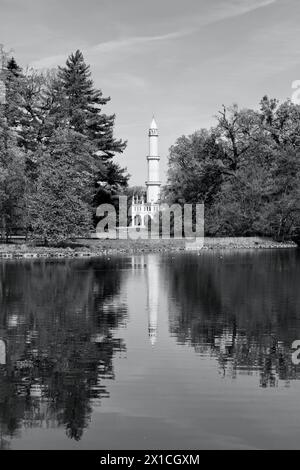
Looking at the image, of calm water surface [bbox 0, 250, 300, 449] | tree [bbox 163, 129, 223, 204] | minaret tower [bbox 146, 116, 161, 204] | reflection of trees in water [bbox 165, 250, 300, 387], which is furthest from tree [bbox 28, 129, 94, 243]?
minaret tower [bbox 146, 116, 161, 204]

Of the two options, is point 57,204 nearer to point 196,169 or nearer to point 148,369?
point 196,169

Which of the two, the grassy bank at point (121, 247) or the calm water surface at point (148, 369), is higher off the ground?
the grassy bank at point (121, 247)

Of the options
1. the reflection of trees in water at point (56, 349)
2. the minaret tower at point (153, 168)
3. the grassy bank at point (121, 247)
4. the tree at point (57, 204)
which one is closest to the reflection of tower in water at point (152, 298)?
the reflection of trees in water at point (56, 349)

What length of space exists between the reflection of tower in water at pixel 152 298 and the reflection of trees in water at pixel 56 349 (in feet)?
2.83

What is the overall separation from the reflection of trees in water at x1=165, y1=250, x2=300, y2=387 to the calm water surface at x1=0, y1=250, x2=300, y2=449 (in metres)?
0.04

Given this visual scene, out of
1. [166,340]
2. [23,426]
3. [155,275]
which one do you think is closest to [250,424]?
[23,426]

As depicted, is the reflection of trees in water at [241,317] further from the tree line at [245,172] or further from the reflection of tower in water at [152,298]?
the tree line at [245,172]

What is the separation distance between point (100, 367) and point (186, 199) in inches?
2499

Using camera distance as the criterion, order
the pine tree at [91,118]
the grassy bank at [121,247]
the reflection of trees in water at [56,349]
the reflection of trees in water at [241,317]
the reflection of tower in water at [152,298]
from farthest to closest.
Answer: the pine tree at [91,118], the grassy bank at [121,247], the reflection of tower in water at [152,298], the reflection of trees in water at [241,317], the reflection of trees in water at [56,349]

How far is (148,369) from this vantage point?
43.6ft

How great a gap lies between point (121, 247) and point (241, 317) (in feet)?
132

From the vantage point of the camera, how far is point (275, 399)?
1107cm

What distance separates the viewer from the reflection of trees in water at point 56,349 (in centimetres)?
1052

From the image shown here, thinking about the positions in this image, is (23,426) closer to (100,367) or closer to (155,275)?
(100,367)
